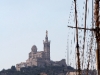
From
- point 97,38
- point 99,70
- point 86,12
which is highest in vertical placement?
point 86,12

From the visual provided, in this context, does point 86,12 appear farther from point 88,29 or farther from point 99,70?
point 99,70

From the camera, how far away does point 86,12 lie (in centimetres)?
1523

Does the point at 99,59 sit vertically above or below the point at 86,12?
below

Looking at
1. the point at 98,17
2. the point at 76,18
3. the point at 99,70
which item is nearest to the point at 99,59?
the point at 99,70

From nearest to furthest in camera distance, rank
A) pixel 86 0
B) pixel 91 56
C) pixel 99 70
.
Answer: pixel 99 70, pixel 86 0, pixel 91 56

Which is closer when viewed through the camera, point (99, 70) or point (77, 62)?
point (99, 70)

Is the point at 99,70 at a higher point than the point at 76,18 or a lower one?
lower

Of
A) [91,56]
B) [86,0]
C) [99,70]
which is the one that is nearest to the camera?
[99,70]

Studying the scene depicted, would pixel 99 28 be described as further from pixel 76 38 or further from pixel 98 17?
pixel 76 38

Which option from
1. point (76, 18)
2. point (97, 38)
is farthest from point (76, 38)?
point (97, 38)

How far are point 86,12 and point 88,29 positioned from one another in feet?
2.84

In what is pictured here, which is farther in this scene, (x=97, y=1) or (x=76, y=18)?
(x=76, y=18)

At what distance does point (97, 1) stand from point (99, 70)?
2694 millimetres

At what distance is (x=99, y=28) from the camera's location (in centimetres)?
1470
